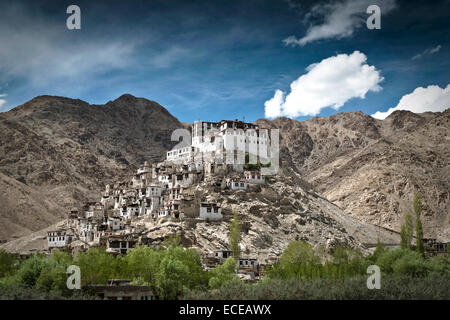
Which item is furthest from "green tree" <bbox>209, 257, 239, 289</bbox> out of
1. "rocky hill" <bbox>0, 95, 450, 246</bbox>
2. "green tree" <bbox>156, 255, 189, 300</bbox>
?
"rocky hill" <bbox>0, 95, 450, 246</bbox>

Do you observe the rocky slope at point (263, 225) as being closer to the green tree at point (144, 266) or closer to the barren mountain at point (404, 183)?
the green tree at point (144, 266)

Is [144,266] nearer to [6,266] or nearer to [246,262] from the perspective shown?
[6,266]

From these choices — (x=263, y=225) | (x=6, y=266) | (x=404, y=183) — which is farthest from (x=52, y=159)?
(x=6, y=266)

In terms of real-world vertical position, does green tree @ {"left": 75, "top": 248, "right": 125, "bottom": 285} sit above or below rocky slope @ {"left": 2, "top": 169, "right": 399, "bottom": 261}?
below

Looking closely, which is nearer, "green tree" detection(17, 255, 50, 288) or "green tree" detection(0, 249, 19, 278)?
"green tree" detection(17, 255, 50, 288)

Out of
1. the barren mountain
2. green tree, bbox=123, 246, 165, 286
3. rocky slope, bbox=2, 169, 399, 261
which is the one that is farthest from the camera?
the barren mountain

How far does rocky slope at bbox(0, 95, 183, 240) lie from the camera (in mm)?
114119

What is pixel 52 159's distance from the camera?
14650 cm

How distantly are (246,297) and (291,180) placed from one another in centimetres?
6153

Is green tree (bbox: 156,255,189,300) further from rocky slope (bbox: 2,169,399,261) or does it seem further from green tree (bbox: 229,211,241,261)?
rocky slope (bbox: 2,169,399,261)

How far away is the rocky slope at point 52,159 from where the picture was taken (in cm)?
11412

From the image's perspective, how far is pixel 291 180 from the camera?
92.2 meters

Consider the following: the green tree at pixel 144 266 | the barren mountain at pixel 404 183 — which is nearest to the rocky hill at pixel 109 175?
the barren mountain at pixel 404 183
